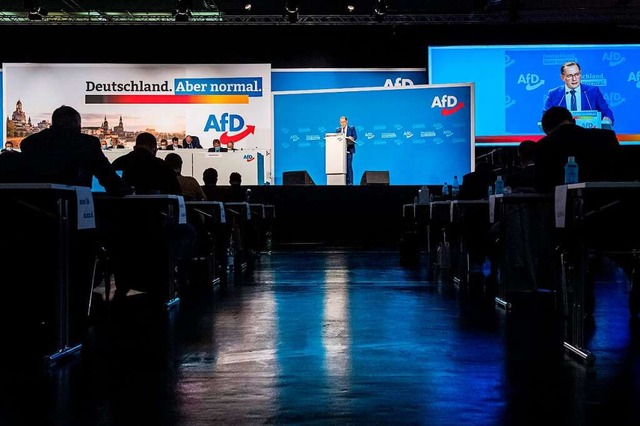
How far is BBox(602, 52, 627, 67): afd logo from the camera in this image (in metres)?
13.6

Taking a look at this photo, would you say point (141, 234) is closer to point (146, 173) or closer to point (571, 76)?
point (146, 173)

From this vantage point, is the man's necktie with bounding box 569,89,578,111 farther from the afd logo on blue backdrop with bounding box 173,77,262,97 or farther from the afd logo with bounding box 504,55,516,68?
the afd logo on blue backdrop with bounding box 173,77,262,97

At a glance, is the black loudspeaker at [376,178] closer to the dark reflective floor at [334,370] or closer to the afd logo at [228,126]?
the afd logo at [228,126]

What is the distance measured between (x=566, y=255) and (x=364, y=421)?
5.18 feet

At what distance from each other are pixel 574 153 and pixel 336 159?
8664 mm

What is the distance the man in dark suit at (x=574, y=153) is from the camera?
404cm

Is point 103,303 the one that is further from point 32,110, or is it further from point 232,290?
point 32,110

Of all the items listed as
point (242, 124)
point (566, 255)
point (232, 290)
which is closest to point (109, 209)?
point (232, 290)

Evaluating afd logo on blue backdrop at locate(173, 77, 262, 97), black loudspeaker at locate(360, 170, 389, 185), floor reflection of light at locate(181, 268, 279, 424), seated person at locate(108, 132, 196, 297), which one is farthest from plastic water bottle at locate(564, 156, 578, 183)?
afd logo on blue backdrop at locate(173, 77, 262, 97)

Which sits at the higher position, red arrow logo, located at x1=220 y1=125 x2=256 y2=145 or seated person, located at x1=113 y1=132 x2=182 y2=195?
red arrow logo, located at x1=220 y1=125 x2=256 y2=145

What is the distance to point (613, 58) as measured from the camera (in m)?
13.6

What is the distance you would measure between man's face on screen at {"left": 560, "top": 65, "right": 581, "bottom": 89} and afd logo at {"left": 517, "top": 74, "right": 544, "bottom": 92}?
0.40 m

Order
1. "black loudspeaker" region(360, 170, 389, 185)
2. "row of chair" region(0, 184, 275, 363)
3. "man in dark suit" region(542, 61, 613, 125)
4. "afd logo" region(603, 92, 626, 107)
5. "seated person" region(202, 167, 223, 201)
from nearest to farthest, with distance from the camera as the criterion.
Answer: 1. "row of chair" region(0, 184, 275, 363)
2. "seated person" region(202, 167, 223, 201)
3. "black loudspeaker" region(360, 170, 389, 185)
4. "man in dark suit" region(542, 61, 613, 125)
5. "afd logo" region(603, 92, 626, 107)

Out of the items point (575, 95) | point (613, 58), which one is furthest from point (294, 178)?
point (613, 58)
